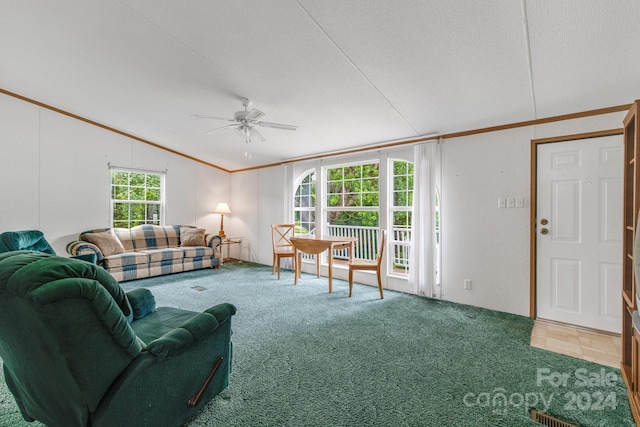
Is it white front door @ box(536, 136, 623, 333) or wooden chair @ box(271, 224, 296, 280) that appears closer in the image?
white front door @ box(536, 136, 623, 333)

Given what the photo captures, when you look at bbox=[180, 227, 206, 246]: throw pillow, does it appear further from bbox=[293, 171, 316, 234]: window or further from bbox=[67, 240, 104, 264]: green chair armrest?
bbox=[293, 171, 316, 234]: window

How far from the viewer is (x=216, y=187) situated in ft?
21.3

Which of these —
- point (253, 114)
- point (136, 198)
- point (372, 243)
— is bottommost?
point (372, 243)

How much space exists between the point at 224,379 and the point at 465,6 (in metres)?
2.65

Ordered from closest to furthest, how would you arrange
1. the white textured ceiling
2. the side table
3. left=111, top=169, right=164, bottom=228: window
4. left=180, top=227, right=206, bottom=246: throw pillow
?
the white textured ceiling < left=111, top=169, right=164, bottom=228: window < left=180, top=227, right=206, bottom=246: throw pillow < the side table

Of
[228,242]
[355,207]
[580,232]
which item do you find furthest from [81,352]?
[228,242]

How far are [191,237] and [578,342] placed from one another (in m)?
5.64

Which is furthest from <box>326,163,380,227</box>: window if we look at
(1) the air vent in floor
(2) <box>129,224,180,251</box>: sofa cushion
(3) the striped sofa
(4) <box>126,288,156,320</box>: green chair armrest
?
(1) the air vent in floor

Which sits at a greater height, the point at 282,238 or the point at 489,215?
the point at 489,215

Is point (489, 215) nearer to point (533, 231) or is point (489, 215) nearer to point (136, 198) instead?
point (533, 231)

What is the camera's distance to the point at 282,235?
5254 millimetres

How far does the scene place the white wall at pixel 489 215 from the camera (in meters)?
3.01

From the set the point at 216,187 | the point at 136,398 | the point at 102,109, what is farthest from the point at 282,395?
the point at 216,187

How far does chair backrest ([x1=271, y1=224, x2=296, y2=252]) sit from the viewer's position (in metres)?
5.20
